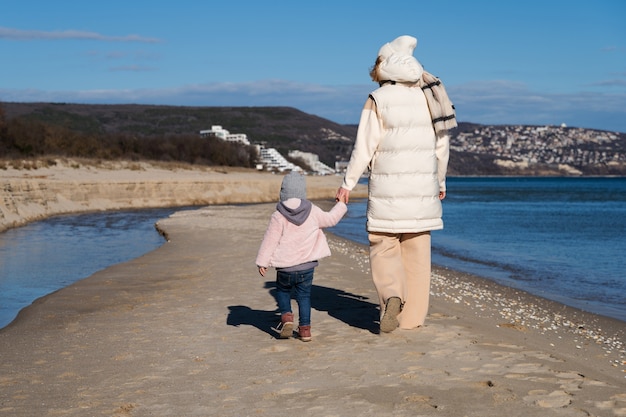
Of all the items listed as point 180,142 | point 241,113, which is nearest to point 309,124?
point 241,113

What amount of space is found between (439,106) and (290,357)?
228 centimetres

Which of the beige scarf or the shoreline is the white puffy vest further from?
the shoreline

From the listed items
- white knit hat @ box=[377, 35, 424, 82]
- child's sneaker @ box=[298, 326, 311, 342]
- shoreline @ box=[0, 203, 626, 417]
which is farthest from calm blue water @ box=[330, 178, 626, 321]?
white knit hat @ box=[377, 35, 424, 82]

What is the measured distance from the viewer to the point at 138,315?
8.03 metres

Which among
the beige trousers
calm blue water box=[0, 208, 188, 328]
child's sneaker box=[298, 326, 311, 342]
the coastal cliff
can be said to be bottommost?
the coastal cliff

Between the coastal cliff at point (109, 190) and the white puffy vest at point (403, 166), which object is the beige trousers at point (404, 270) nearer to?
the white puffy vest at point (403, 166)

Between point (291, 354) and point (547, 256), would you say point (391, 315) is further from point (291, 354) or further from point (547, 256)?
point (547, 256)

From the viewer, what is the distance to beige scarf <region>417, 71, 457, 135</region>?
6.25m

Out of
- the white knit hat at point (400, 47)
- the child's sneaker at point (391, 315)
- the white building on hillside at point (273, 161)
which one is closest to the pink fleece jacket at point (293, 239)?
the child's sneaker at point (391, 315)

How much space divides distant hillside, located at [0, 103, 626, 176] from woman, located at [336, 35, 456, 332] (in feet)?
332

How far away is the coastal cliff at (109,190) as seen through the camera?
27228 mm

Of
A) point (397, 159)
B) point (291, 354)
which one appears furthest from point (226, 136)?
point (291, 354)

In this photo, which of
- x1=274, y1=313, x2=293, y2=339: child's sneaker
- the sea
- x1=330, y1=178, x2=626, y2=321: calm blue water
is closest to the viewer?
x1=274, y1=313, x2=293, y2=339: child's sneaker

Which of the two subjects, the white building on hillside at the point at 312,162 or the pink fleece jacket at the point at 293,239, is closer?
the pink fleece jacket at the point at 293,239
